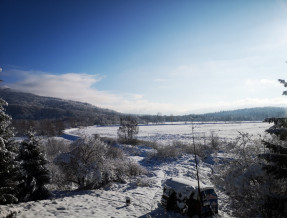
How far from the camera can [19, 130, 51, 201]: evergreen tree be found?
46.8 feet

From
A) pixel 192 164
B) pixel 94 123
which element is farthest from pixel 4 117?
pixel 94 123

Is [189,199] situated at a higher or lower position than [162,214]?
higher

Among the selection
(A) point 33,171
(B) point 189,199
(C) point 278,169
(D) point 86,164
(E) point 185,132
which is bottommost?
(E) point 185,132

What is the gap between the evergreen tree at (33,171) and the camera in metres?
14.3

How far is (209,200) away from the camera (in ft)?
36.5

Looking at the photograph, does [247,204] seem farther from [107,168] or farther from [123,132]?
[123,132]

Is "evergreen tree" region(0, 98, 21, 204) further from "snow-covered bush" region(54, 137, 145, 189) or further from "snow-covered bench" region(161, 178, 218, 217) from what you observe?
"snow-covered bench" region(161, 178, 218, 217)

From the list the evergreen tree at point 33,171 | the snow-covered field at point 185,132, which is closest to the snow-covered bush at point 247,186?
the evergreen tree at point 33,171

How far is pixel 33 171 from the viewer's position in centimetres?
1451

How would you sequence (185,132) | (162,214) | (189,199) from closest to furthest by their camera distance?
(189,199) < (162,214) < (185,132)

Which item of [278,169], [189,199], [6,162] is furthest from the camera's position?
[189,199]

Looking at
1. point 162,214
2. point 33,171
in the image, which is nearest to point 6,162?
point 33,171

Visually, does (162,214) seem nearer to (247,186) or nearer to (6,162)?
(247,186)

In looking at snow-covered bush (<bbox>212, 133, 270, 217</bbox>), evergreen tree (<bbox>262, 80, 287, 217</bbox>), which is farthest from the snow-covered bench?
evergreen tree (<bbox>262, 80, 287, 217</bbox>)
